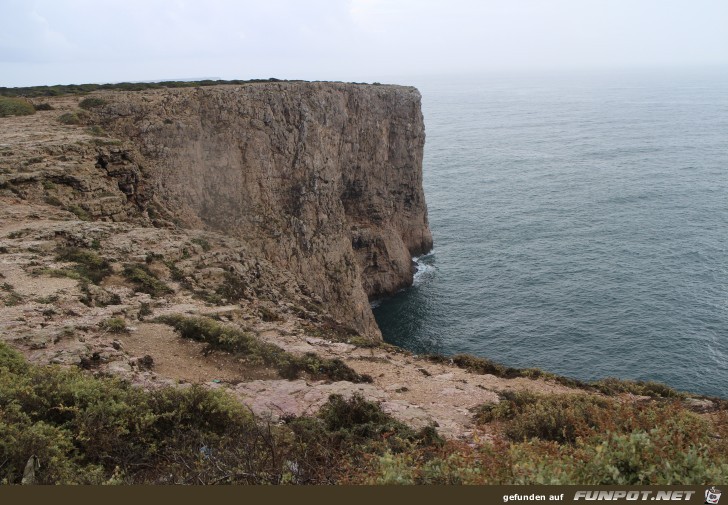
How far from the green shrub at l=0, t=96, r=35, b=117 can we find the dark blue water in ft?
123

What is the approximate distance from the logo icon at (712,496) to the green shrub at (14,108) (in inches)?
1806

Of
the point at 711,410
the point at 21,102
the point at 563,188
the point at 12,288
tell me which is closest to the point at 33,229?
the point at 12,288

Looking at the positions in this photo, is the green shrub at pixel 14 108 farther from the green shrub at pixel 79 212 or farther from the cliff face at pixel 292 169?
the green shrub at pixel 79 212

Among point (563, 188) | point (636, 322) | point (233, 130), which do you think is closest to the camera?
point (233, 130)

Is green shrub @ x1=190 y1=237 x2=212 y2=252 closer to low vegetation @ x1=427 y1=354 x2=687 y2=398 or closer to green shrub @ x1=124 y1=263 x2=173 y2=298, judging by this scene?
green shrub @ x1=124 y1=263 x2=173 y2=298

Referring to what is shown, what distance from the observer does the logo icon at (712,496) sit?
288 inches

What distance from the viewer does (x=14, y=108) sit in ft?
130

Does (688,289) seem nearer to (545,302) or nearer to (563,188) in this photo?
(545,302)

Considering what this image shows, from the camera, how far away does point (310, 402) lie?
51.2 feet

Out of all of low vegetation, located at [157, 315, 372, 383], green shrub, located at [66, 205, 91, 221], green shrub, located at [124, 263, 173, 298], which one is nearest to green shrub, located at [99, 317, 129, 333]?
low vegetation, located at [157, 315, 372, 383]

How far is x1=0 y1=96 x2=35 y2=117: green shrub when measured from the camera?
3909 cm

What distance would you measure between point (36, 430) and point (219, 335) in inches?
352

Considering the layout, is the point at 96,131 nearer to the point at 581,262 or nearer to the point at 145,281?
the point at 145,281

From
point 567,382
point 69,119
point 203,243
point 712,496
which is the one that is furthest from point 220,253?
point 712,496
